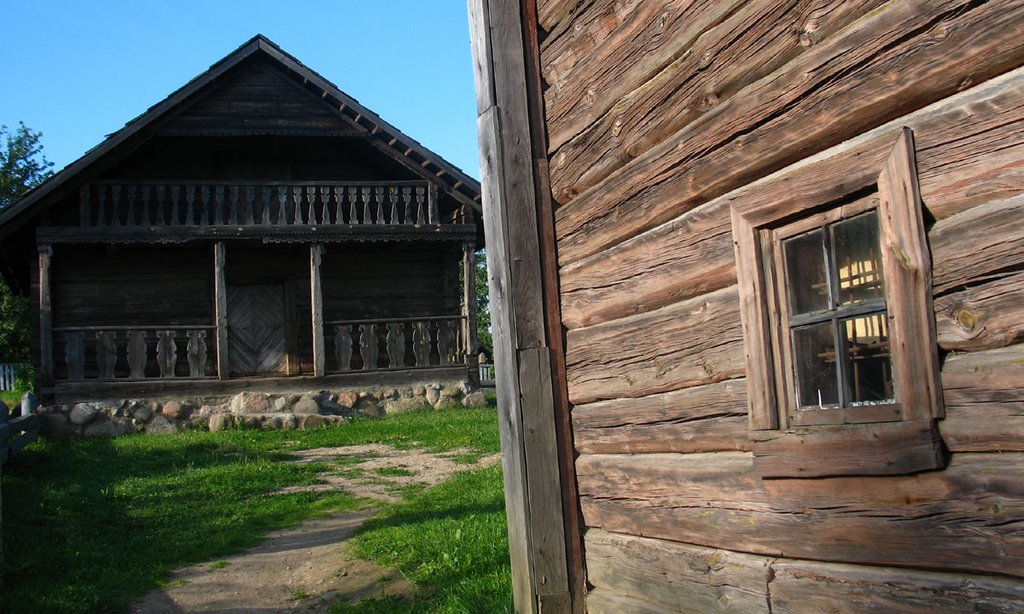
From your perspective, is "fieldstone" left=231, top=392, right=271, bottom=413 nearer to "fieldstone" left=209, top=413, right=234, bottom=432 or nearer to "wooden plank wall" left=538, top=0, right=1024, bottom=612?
"fieldstone" left=209, top=413, right=234, bottom=432

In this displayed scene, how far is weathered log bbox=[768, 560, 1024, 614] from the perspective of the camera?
2418 millimetres

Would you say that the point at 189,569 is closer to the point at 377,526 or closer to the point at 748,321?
the point at 377,526

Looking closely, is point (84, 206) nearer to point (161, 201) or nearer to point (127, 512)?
point (161, 201)

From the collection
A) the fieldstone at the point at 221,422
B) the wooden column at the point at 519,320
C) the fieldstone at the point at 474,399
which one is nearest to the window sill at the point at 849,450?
the wooden column at the point at 519,320

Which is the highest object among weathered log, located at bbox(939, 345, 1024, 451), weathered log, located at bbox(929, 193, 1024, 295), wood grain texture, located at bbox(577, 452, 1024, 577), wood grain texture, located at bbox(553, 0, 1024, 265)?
wood grain texture, located at bbox(553, 0, 1024, 265)

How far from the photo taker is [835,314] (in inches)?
121

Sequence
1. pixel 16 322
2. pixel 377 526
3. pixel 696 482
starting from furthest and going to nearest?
pixel 16 322 < pixel 377 526 < pixel 696 482

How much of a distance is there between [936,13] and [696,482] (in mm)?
1938

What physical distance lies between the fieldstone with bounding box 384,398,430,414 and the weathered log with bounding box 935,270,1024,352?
1543 centimetres

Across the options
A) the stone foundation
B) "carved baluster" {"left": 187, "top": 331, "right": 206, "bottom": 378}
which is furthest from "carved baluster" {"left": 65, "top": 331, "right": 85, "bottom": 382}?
"carved baluster" {"left": 187, "top": 331, "right": 206, "bottom": 378}

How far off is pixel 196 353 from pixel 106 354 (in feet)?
4.93

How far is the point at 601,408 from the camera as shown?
4.43 meters

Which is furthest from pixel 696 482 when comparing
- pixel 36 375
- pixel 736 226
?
pixel 36 375

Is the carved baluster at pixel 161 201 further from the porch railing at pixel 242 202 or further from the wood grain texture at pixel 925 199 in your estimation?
the wood grain texture at pixel 925 199
